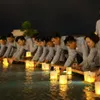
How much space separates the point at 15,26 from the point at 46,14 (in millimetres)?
1993

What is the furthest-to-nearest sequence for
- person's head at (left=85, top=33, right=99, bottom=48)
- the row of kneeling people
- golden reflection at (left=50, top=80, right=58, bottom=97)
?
the row of kneeling people → person's head at (left=85, top=33, right=99, bottom=48) → golden reflection at (left=50, top=80, right=58, bottom=97)

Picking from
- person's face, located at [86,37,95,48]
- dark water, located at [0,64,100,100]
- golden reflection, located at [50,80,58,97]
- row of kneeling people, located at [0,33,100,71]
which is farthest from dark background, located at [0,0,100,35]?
golden reflection, located at [50,80,58,97]

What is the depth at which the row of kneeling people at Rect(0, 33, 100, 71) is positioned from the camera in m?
8.32

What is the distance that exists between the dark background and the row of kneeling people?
3582 mm

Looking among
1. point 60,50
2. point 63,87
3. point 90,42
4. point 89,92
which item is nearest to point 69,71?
point 90,42

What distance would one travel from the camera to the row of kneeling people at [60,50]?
8.32 m

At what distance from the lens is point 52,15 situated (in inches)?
728

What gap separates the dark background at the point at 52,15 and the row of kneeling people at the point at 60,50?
3.58 meters

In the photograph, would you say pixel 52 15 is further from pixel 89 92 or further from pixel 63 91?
pixel 89 92

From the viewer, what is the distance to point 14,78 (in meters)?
8.21

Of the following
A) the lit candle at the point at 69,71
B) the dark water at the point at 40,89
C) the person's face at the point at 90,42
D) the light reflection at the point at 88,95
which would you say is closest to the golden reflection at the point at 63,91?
the dark water at the point at 40,89

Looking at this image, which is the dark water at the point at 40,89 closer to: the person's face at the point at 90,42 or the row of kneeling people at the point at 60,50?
the row of kneeling people at the point at 60,50

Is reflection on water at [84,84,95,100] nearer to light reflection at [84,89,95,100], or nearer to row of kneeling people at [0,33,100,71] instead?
light reflection at [84,89,95,100]

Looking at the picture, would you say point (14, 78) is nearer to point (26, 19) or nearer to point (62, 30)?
point (62, 30)
